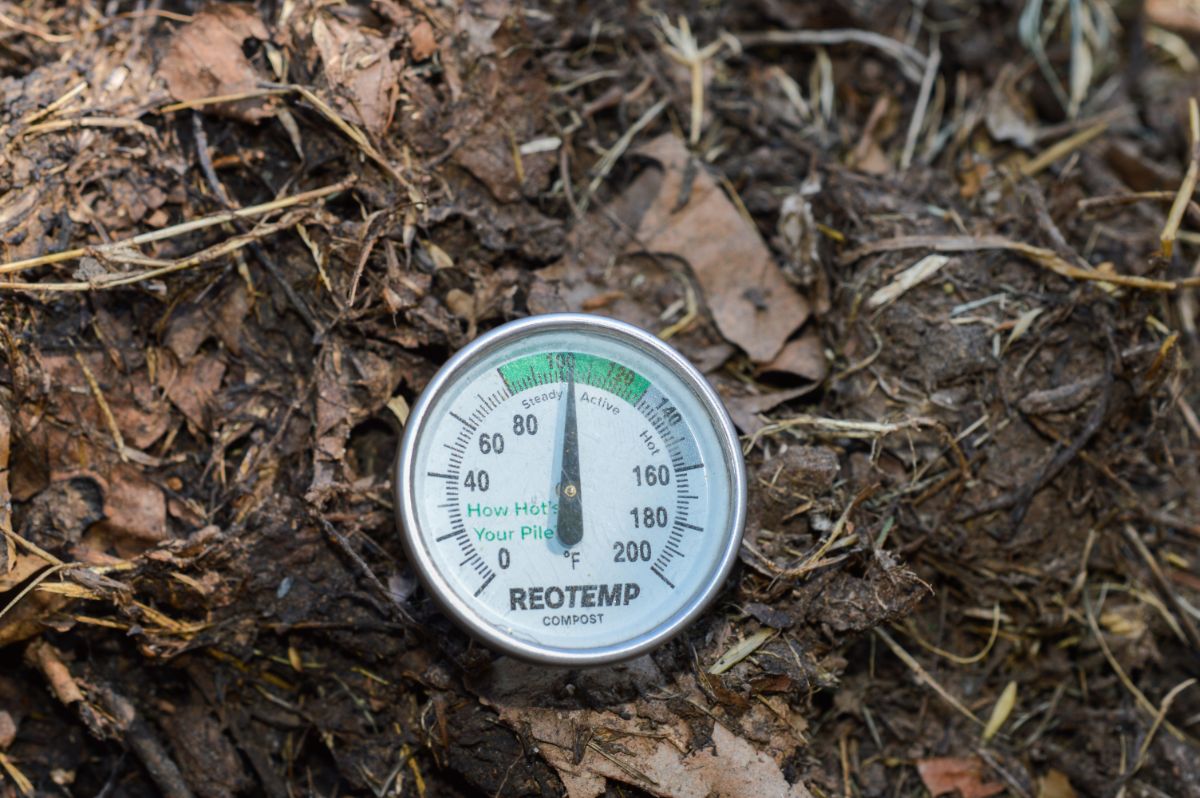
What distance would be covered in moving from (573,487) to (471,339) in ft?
1.60

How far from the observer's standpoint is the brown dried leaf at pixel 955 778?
2.50 m

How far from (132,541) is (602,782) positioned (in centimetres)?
115

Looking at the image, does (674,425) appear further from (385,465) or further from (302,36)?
(302,36)

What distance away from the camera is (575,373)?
2.24 m

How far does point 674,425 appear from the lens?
2.25 metres

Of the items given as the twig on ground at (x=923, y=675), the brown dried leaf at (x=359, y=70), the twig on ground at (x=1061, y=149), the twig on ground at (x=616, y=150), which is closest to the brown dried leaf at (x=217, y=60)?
the brown dried leaf at (x=359, y=70)

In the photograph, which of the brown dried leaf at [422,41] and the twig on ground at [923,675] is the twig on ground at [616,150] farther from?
the twig on ground at [923,675]

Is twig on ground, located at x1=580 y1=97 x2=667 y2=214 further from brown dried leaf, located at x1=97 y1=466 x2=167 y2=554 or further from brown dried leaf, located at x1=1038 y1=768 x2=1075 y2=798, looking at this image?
brown dried leaf, located at x1=1038 y1=768 x2=1075 y2=798

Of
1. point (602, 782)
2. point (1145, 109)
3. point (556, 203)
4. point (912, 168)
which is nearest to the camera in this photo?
point (602, 782)

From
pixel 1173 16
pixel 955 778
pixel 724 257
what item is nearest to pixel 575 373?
pixel 724 257

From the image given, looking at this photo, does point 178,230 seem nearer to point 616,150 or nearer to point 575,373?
point 575,373

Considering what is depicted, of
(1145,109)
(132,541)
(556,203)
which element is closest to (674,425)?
(556,203)

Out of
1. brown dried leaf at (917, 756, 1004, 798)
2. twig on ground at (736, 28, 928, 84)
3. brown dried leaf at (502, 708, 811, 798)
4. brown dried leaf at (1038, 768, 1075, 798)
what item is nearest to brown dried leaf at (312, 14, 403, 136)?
twig on ground at (736, 28, 928, 84)

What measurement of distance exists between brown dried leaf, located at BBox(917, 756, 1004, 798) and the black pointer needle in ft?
3.51
